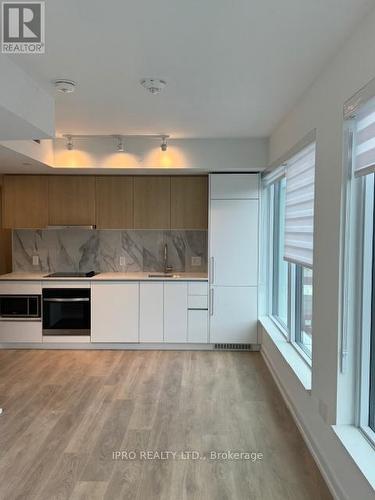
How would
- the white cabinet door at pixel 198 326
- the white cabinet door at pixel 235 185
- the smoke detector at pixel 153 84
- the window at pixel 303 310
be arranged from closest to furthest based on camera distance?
the smoke detector at pixel 153 84, the window at pixel 303 310, the white cabinet door at pixel 235 185, the white cabinet door at pixel 198 326

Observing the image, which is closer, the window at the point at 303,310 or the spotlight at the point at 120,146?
the window at the point at 303,310

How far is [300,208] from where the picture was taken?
3396 millimetres

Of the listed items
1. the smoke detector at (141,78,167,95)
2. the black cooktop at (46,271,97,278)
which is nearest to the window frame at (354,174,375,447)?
the smoke detector at (141,78,167,95)

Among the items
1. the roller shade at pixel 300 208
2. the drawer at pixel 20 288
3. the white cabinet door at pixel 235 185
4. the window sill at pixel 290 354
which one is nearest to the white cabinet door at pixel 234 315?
the window sill at pixel 290 354

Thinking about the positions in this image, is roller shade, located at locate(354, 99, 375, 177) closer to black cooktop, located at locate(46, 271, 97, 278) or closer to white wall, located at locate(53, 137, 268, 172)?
white wall, located at locate(53, 137, 268, 172)

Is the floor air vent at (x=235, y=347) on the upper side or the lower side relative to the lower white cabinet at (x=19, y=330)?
lower

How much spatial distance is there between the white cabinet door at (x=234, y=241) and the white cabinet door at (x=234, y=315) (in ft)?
0.43

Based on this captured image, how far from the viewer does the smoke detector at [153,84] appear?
284 cm

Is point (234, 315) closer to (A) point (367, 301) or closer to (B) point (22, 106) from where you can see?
(A) point (367, 301)

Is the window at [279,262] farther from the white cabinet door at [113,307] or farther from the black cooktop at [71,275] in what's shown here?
the black cooktop at [71,275]

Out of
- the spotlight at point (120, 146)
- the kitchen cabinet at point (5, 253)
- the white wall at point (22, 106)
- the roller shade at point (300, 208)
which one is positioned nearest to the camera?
the white wall at point (22, 106)

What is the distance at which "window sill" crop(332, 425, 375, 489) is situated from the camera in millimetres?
1973

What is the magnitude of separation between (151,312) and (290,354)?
198cm

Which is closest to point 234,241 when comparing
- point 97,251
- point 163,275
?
point 163,275
